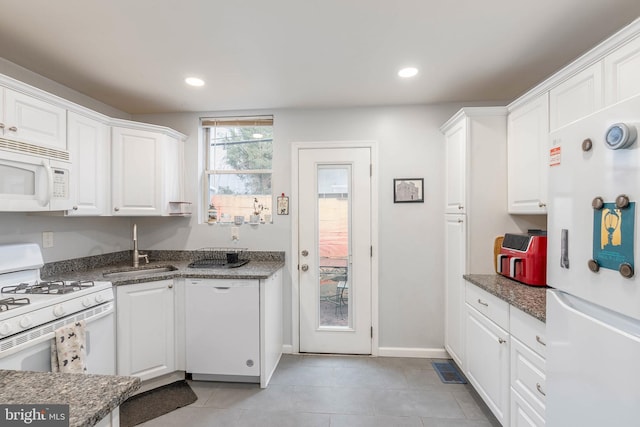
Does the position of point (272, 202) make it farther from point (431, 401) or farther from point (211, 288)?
point (431, 401)

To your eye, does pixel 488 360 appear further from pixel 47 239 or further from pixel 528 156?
pixel 47 239

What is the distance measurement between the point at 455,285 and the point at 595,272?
1.75 metres

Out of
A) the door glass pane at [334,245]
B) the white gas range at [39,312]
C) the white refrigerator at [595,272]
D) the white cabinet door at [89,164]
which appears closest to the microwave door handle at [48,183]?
the white cabinet door at [89,164]

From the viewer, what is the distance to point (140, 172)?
272 cm

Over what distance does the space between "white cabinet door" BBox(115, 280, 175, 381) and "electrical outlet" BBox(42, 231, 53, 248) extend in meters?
0.67

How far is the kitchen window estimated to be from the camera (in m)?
3.18

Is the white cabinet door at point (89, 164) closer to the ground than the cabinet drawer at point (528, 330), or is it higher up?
higher up

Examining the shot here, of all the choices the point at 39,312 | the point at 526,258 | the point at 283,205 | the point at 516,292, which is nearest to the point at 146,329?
the point at 39,312

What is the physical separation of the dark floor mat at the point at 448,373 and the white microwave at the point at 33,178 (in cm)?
326

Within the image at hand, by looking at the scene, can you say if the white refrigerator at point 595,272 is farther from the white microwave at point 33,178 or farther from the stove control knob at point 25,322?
the white microwave at point 33,178

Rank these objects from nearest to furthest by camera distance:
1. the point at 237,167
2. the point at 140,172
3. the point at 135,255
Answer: the point at 140,172
the point at 135,255
the point at 237,167

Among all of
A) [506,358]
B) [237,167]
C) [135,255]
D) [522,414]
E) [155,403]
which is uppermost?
[237,167]

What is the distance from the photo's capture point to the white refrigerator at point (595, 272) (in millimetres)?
839

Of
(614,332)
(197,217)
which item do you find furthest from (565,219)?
(197,217)
